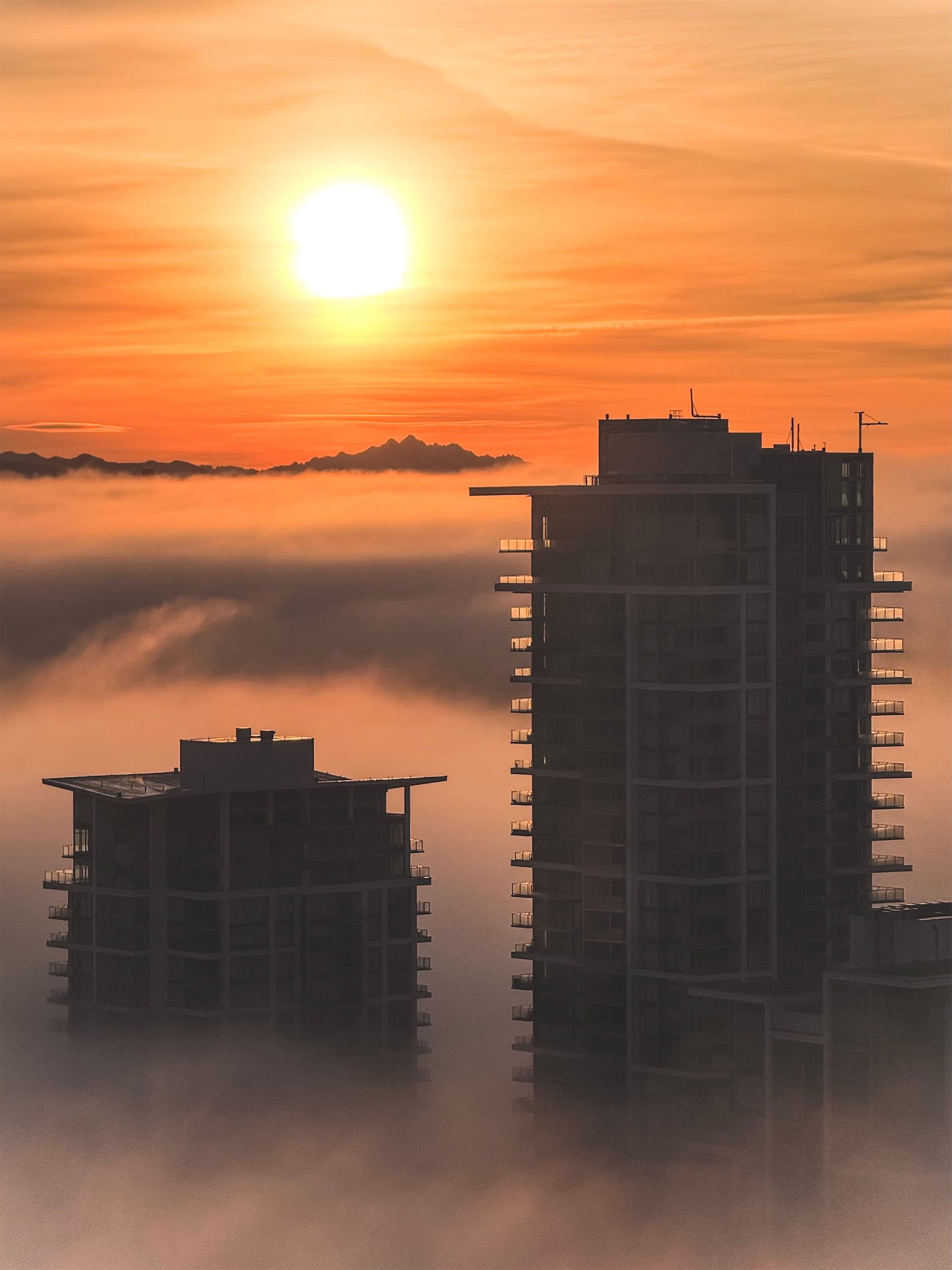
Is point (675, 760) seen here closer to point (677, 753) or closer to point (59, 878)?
point (677, 753)

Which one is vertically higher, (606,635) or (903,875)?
(606,635)

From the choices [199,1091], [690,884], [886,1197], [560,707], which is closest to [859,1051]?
[886,1197]

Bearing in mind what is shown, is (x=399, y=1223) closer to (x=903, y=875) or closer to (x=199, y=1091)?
(x=199, y=1091)

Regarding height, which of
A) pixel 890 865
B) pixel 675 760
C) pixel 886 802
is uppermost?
pixel 675 760

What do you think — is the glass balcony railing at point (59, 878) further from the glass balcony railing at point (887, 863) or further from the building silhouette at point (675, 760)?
the glass balcony railing at point (887, 863)

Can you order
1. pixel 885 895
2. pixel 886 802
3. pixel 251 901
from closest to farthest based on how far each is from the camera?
1. pixel 886 802
2. pixel 885 895
3. pixel 251 901

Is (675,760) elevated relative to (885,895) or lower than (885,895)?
elevated

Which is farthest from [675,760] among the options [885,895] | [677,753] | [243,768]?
[243,768]

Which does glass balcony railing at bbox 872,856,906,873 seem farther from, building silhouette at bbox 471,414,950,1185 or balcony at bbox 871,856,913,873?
building silhouette at bbox 471,414,950,1185
